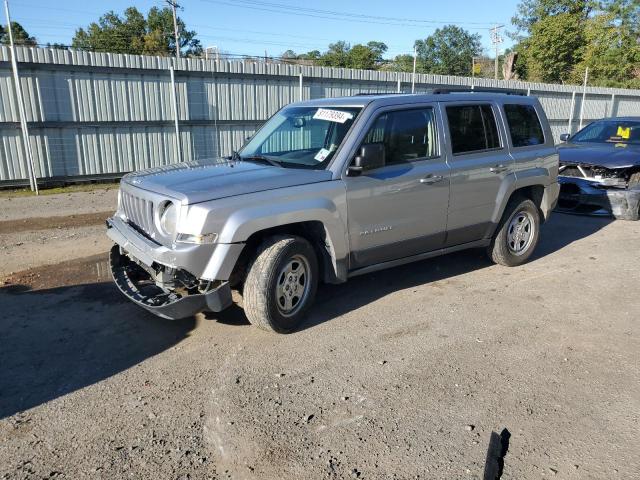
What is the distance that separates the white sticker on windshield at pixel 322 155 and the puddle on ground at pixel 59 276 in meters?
2.76

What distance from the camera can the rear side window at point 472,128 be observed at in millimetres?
5508

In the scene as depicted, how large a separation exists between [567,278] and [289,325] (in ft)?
11.8

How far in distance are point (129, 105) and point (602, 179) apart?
1015 centimetres

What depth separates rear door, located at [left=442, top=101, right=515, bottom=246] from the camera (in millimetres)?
5480

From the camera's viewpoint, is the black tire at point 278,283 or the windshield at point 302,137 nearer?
the black tire at point 278,283

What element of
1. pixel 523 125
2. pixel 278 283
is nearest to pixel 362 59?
pixel 523 125

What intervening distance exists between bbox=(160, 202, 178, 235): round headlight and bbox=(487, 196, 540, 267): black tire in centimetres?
390

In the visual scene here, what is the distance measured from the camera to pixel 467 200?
5613 mm

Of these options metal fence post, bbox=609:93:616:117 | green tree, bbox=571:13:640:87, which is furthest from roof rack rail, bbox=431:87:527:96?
green tree, bbox=571:13:640:87

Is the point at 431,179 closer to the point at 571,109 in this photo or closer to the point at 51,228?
the point at 51,228

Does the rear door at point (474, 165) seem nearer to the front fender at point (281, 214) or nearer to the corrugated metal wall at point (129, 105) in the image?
the front fender at point (281, 214)

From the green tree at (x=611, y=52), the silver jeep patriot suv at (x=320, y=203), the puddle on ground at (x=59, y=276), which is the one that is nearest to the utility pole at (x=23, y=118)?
the puddle on ground at (x=59, y=276)

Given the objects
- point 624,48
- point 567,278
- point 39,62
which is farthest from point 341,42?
point 567,278

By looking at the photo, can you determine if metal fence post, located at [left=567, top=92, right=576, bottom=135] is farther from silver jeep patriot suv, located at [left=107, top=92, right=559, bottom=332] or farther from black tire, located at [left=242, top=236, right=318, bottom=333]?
black tire, located at [left=242, top=236, right=318, bottom=333]
